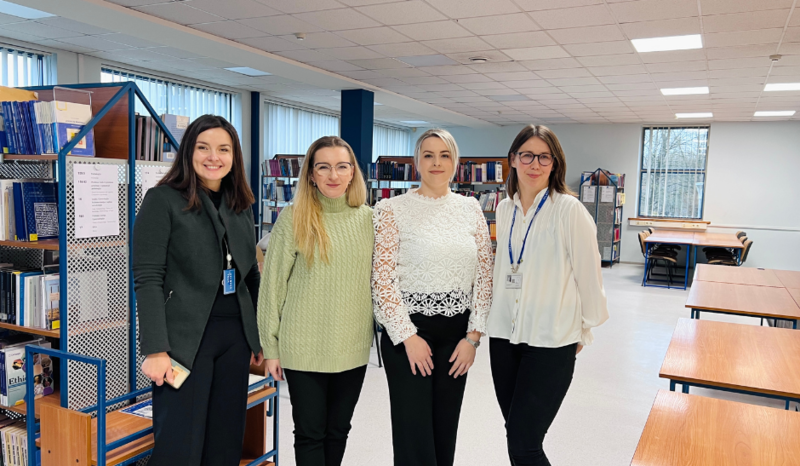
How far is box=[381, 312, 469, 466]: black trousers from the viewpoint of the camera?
1.97 meters

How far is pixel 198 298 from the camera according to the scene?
187 centimetres

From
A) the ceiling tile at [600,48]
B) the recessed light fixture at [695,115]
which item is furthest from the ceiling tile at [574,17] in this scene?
the recessed light fixture at [695,115]

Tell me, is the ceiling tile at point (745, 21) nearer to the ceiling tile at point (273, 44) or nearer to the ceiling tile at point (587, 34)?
the ceiling tile at point (587, 34)

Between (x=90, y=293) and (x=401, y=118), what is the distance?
427 inches

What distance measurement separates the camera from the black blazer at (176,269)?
1778 mm

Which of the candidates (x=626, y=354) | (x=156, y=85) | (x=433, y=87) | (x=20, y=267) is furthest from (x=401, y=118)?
(x=20, y=267)

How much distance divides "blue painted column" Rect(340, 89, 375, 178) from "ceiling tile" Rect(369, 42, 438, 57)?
7.04 feet

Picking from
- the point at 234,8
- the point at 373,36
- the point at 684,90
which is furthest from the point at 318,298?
the point at 684,90

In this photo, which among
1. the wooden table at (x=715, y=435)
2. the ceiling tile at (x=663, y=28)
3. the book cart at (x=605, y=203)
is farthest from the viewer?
the book cart at (x=605, y=203)

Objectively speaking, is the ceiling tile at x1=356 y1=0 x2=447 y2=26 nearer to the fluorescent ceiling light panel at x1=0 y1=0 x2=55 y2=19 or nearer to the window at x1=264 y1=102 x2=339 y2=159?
the fluorescent ceiling light panel at x1=0 y1=0 x2=55 y2=19

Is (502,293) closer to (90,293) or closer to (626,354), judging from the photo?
(90,293)

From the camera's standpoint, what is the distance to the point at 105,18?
16.8 feet

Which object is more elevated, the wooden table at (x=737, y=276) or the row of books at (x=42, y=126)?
the row of books at (x=42, y=126)

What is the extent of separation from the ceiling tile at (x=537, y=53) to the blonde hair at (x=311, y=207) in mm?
4566
